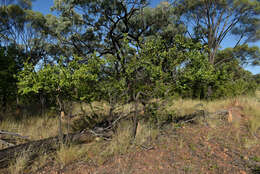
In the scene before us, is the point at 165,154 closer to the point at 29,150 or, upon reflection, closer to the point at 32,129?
the point at 29,150

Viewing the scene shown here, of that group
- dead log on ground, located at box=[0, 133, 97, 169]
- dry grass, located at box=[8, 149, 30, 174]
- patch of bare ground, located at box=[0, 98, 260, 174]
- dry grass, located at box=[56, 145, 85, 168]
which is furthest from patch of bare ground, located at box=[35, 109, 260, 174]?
dead log on ground, located at box=[0, 133, 97, 169]

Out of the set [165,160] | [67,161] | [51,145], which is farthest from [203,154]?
[51,145]

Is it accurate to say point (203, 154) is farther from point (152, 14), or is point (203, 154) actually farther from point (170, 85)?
point (152, 14)

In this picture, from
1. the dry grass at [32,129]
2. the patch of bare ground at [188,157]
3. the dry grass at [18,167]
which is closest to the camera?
the dry grass at [18,167]

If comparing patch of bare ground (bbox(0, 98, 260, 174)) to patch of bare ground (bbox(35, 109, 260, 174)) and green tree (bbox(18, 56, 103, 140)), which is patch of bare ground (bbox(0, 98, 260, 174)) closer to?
patch of bare ground (bbox(35, 109, 260, 174))

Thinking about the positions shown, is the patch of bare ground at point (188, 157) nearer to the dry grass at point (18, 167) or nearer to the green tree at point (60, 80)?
the dry grass at point (18, 167)

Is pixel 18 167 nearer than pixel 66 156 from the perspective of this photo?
Yes

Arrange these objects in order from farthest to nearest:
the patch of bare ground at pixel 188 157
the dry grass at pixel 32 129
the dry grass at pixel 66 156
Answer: the dry grass at pixel 32 129
the dry grass at pixel 66 156
the patch of bare ground at pixel 188 157

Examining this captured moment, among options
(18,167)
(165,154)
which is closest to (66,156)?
(18,167)

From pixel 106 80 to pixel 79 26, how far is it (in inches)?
236

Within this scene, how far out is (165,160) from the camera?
3.12m

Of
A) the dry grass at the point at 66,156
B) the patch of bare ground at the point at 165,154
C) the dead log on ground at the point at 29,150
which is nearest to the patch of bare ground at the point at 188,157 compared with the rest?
the patch of bare ground at the point at 165,154

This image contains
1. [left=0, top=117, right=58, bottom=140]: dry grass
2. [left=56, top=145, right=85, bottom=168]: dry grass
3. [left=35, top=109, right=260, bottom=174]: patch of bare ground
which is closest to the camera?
[left=35, top=109, right=260, bottom=174]: patch of bare ground

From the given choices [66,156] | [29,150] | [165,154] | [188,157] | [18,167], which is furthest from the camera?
[165,154]
